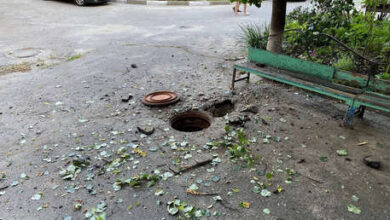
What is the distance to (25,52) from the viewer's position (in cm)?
729

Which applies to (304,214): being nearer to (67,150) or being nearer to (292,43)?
(67,150)

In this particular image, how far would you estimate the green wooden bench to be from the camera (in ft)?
12.0

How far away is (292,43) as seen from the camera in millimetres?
6305

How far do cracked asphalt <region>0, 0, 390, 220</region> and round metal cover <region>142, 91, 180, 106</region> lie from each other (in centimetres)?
13

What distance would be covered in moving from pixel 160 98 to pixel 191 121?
695mm

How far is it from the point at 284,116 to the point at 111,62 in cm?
429

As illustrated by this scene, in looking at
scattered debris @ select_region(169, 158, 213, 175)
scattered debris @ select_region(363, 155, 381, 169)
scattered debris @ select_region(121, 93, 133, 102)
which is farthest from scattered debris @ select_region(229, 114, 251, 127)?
scattered debris @ select_region(121, 93, 133, 102)

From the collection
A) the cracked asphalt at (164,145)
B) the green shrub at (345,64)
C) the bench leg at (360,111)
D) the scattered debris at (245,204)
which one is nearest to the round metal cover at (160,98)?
the cracked asphalt at (164,145)

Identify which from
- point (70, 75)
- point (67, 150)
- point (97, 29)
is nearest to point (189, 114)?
point (67, 150)

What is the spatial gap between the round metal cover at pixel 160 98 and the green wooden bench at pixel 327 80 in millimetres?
1120

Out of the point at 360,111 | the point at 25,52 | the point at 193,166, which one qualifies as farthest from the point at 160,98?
the point at 25,52

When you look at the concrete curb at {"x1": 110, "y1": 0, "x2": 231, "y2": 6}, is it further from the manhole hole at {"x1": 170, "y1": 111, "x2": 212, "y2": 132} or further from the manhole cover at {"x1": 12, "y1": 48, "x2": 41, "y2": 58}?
the manhole hole at {"x1": 170, "y1": 111, "x2": 212, "y2": 132}

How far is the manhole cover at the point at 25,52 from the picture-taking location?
7055 millimetres

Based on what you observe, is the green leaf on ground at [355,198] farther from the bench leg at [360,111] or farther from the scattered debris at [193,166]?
the bench leg at [360,111]
